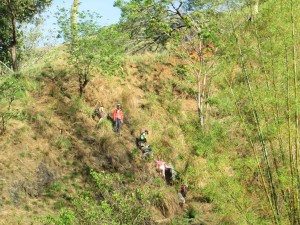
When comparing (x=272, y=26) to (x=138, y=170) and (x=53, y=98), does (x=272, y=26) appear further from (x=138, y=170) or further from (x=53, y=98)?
(x=53, y=98)

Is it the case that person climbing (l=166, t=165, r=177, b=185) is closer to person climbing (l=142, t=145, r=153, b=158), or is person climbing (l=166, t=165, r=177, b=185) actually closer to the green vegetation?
the green vegetation

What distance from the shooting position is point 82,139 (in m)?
15.2

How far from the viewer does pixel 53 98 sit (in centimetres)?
1606

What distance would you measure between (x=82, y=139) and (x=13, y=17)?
6.27 meters

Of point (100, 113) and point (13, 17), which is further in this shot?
point (13, 17)

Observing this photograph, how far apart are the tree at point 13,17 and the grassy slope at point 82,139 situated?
170cm

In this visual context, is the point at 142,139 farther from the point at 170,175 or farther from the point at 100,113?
the point at 100,113

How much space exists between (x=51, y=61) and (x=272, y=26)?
11.5 meters

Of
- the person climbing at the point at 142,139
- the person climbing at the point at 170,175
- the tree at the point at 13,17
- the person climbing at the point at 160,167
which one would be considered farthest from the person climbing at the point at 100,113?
the tree at the point at 13,17

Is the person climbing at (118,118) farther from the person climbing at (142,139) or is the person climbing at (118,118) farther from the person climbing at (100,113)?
the person climbing at (142,139)

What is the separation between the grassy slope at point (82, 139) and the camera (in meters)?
12.4

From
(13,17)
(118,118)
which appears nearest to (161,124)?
(118,118)

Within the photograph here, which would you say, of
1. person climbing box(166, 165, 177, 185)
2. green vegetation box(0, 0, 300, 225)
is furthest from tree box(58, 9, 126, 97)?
person climbing box(166, 165, 177, 185)

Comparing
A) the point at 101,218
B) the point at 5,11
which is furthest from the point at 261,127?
the point at 5,11
